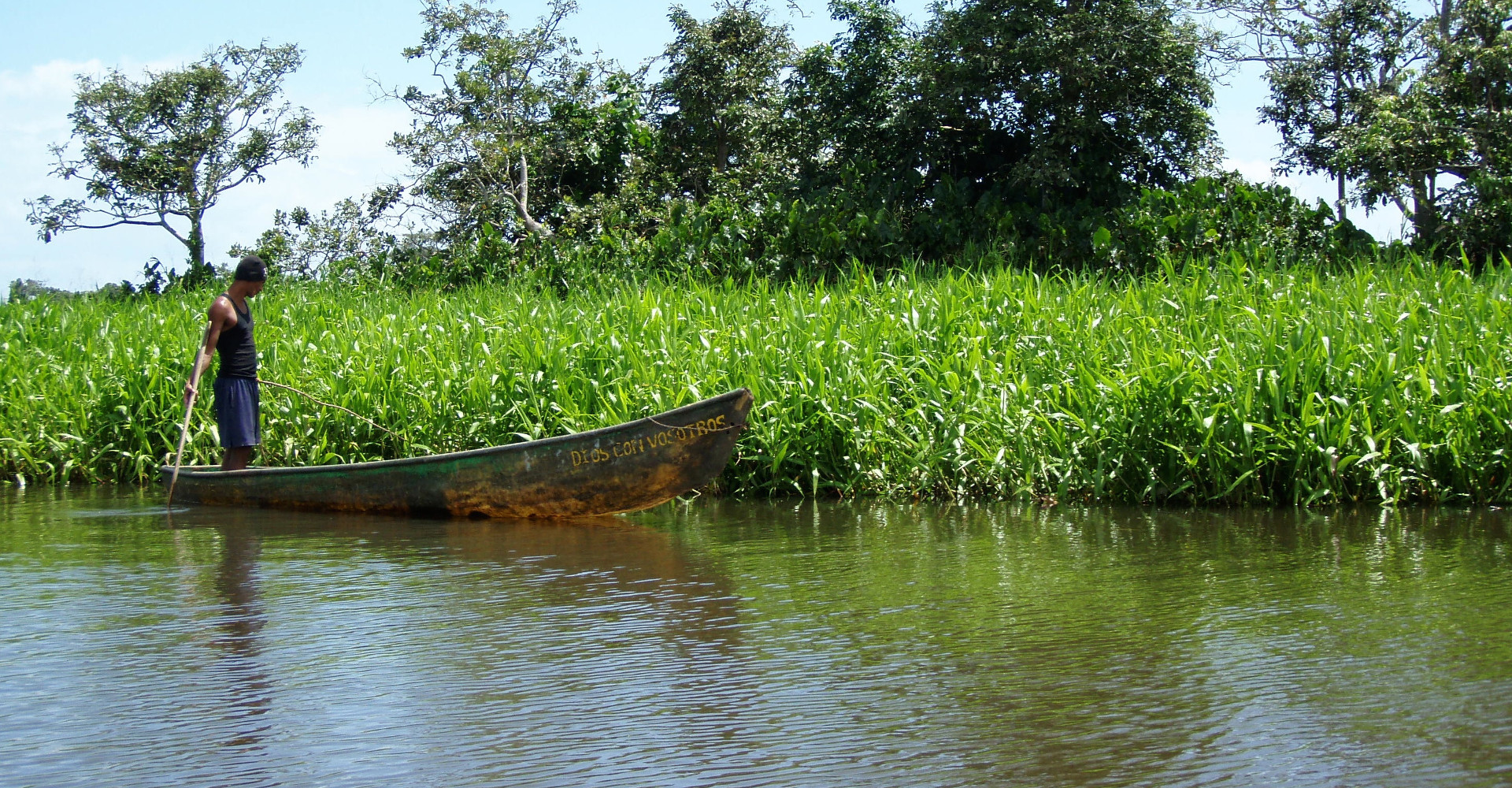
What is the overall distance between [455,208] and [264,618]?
14573mm

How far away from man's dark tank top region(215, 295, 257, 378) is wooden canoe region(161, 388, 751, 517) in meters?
0.72

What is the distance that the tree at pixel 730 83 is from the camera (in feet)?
59.9

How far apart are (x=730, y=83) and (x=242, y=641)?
Result: 50.4 ft

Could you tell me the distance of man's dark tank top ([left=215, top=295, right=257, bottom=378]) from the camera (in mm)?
7129

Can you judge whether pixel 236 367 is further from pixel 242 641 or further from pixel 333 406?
pixel 242 641

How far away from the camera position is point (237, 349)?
7.16 m

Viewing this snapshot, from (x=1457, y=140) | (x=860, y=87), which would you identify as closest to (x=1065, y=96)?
(x=860, y=87)

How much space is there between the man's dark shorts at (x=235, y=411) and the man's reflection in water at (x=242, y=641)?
1.43m

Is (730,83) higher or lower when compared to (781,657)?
higher

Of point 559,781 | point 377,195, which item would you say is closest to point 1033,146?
point 377,195

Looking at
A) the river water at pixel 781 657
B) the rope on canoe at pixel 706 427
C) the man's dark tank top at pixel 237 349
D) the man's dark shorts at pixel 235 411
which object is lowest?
the river water at pixel 781 657

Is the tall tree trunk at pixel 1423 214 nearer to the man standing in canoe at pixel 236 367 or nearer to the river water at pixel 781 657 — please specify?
the river water at pixel 781 657

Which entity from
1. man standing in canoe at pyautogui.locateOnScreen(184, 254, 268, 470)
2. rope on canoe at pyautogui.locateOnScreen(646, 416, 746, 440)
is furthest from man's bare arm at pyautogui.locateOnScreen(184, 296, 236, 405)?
rope on canoe at pyautogui.locateOnScreen(646, 416, 746, 440)

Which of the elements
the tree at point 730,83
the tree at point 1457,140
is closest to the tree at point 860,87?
the tree at point 730,83
